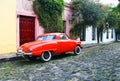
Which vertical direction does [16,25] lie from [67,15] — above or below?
below

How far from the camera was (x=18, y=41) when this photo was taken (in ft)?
53.8

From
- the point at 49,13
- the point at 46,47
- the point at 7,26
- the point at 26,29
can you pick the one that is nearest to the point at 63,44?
the point at 46,47

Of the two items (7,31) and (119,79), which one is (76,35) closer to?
(7,31)

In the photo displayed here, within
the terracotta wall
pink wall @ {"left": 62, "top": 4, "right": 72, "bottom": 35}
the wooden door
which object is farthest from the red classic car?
pink wall @ {"left": 62, "top": 4, "right": 72, "bottom": 35}

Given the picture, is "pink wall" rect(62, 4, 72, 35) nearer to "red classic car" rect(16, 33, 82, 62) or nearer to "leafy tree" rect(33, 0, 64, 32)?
"leafy tree" rect(33, 0, 64, 32)

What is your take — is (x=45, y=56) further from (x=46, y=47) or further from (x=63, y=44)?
(x=63, y=44)

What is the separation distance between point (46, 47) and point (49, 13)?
Answer: 672cm

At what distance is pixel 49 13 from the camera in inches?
731

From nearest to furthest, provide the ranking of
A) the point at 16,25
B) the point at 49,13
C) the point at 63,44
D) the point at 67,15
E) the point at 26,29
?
1. the point at 63,44
2. the point at 16,25
3. the point at 26,29
4. the point at 49,13
5. the point at 67,15

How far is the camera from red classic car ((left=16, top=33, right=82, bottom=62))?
1170 centimetres

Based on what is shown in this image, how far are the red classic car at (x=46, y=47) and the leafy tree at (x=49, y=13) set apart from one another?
4361 mm

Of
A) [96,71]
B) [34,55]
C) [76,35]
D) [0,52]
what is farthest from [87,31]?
[96,71]

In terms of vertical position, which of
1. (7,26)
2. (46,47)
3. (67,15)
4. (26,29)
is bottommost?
(46,47)

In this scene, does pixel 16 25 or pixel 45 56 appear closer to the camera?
pixel 45 56
